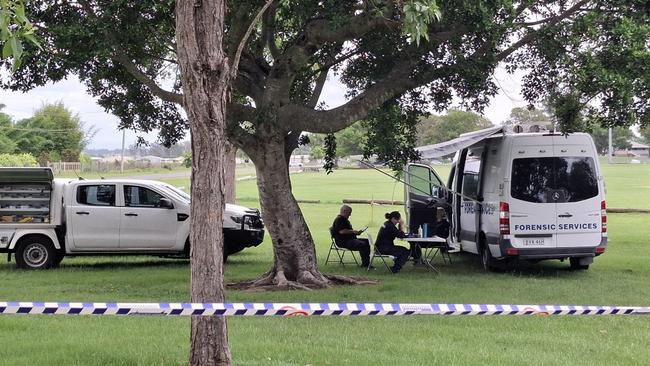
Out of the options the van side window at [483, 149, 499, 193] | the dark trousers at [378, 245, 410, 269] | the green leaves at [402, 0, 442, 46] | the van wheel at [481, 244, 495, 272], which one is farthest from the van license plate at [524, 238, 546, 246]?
the green leaves at [402, 0, 442, 46]

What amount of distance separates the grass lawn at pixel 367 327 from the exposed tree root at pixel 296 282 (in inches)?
19.1

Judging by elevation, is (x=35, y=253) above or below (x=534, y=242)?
below

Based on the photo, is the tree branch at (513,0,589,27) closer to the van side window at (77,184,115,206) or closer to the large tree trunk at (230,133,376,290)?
the large tree trunk at (230,133,376,290)

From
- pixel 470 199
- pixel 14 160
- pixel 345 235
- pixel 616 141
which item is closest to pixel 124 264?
pixel 345 235

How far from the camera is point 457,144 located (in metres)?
13.9

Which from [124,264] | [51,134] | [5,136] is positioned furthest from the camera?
[51,134]

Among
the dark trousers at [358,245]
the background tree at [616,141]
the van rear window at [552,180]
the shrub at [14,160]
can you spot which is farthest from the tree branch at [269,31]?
the background tree at [616,141]

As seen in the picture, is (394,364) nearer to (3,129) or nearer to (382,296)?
(382,296)

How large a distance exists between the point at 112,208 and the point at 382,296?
22.1 ft

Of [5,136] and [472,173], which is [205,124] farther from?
[5,136]

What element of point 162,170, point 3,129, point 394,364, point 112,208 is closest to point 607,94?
point 394,364

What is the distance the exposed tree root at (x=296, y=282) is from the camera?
→ 38.0 ft

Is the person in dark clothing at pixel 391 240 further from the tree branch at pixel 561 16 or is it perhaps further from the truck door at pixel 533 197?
the tree branch at pixel 561 16

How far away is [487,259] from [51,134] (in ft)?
214
